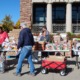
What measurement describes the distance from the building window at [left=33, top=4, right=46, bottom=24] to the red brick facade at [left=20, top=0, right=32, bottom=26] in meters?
2.47

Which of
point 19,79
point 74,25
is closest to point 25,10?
point 74,25

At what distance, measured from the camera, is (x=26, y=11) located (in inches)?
1127

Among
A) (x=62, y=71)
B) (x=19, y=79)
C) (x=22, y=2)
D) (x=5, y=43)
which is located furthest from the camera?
(x=22, y=2)

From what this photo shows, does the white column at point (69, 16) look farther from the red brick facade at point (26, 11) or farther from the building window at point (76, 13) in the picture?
the red brick facade at point (26, 11)

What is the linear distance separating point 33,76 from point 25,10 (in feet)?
64.5

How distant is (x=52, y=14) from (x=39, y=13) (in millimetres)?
1488

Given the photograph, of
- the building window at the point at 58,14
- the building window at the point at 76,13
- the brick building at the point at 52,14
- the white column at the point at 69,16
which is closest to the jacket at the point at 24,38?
the brick building at the point at 52,14

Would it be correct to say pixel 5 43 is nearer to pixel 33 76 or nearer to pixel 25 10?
pixel 33 76

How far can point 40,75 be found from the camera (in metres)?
9.60

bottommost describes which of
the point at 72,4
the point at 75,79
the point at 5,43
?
the point at 75,79

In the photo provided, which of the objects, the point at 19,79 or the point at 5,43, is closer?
the point at 19,79

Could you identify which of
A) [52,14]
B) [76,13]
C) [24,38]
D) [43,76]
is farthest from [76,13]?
[24,38]

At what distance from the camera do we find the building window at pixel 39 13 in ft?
102

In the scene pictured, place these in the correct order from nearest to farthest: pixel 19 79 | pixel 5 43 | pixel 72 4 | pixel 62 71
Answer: pixel 19 79
pixel 62 71
pixel 5 43
pixel 72 4
